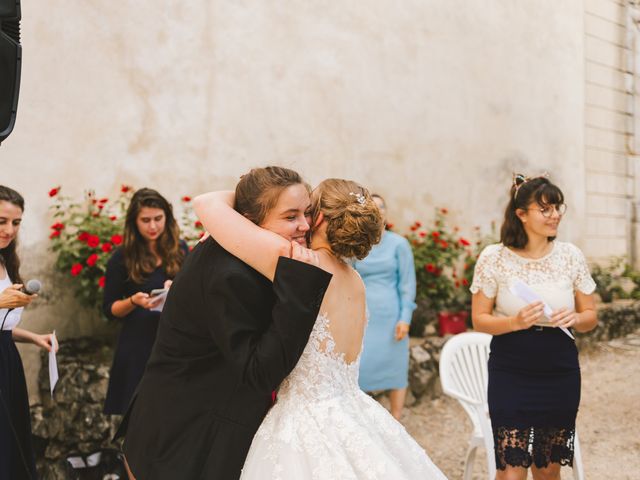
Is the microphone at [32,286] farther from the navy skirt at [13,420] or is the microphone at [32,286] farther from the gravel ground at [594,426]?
the gravel ground at [594,426]

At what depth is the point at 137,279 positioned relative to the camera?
161 inches

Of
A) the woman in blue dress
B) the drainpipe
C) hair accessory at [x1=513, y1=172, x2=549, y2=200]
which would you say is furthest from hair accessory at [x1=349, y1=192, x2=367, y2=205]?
the drainpipe

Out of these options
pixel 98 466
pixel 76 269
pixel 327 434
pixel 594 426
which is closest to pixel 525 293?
pixel 327 434

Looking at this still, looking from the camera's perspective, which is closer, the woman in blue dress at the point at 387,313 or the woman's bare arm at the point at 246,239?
the woman's bare arm at the point at 246,239

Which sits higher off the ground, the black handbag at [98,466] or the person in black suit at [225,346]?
the person in black suit at [225,346]

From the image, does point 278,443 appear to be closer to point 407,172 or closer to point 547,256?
point 547,256

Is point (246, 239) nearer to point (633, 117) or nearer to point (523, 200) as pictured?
point (523, 200)

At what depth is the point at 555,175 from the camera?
10.1 meters

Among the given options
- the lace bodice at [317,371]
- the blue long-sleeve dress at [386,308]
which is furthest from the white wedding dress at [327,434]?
the blue long-sleeve dress at [386,308]

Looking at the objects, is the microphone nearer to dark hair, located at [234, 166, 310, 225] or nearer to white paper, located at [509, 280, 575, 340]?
dark hair, located at [234, 166, 310, 225]

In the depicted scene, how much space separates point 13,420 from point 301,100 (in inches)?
181

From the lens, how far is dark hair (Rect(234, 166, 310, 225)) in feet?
6.81

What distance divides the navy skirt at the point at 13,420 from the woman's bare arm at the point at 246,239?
1.76 meters

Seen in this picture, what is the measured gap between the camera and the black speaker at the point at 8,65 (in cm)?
258
